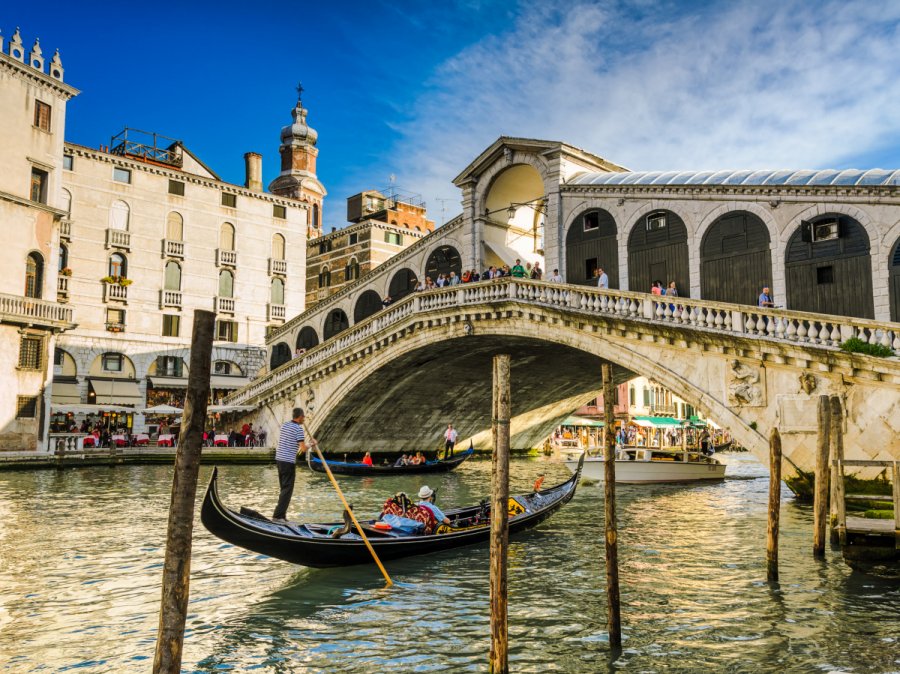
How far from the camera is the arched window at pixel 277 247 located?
109 feet

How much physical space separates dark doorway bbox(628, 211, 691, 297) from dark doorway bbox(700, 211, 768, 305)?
0.53 meters

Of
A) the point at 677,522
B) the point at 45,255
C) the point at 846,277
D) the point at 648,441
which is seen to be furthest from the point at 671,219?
the point at 648,441

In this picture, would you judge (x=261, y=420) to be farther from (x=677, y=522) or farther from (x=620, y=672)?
(x=620, y=672)

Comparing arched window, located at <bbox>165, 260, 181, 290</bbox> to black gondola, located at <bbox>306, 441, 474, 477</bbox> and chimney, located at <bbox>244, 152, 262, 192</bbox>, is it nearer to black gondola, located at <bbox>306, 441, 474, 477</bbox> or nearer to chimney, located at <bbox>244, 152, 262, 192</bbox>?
chimney, located at <bbox>244, 152, 262, 192</bbox>

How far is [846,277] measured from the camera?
14.6 metres

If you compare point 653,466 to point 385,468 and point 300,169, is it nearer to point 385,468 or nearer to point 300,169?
point 385,468

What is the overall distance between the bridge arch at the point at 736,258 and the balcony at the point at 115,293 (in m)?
22.1

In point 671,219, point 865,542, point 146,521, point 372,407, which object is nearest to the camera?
point 865,542

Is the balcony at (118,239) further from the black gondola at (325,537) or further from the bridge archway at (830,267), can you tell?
the bridge archway at (830,267)

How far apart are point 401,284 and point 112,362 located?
1210cm

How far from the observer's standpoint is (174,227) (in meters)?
30.3

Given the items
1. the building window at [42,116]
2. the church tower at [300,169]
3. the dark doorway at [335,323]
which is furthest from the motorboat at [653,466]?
the church tower at [300,169]

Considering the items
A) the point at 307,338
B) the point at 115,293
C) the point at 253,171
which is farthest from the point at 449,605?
the point at 253,171

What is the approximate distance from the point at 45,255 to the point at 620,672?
20.9 m
